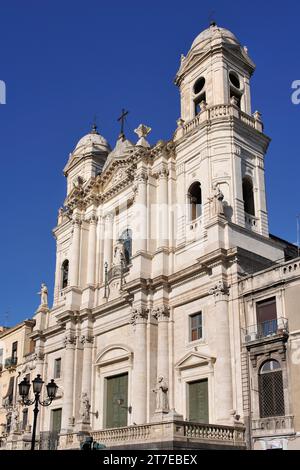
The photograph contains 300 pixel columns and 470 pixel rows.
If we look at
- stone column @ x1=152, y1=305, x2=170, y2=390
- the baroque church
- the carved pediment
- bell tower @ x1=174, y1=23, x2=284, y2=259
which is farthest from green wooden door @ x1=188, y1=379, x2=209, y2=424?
the carved pediment

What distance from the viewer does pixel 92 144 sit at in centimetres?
4466

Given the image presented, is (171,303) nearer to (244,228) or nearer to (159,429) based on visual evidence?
(244,228)

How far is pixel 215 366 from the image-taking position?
26.1 metres

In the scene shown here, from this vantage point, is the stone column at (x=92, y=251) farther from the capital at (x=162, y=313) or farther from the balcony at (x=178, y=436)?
the balcony at (x=178, y=436)

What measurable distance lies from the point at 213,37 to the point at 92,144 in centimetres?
1405

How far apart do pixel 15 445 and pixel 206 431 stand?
14.9m

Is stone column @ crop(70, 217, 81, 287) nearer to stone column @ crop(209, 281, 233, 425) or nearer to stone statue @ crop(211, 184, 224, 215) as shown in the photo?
stone statue @ crop(211, 184, 224, 215)

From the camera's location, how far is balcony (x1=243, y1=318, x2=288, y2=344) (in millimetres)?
23748

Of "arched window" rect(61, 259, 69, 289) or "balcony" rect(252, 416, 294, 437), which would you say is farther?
"arched window" rect(61, 259, 69, 289)

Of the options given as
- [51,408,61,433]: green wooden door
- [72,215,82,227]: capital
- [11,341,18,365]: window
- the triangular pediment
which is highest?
[72,215,82,227]: capital

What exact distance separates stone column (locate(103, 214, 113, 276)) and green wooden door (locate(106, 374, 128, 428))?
7.39 m

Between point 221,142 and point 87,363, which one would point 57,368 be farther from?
point 221,142

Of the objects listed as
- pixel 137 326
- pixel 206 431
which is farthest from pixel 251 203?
pixel 206 431

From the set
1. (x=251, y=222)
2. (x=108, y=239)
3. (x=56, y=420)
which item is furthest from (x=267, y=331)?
(x=56, y=420)
